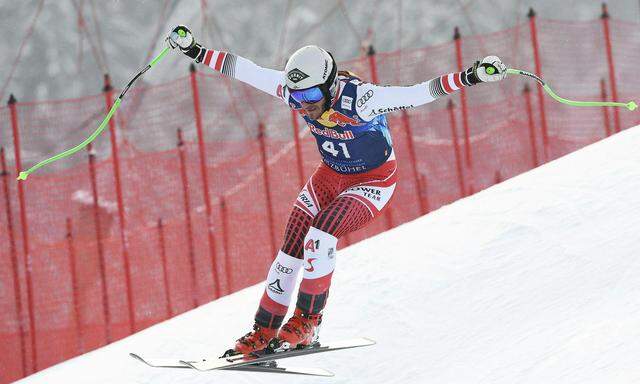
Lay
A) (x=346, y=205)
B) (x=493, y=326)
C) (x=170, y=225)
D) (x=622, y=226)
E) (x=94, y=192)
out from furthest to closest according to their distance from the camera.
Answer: (x=170, y=225)
(x=94, y=192)
(x=622, y=226)
(x=493, y=326)
(x=346, y=205)

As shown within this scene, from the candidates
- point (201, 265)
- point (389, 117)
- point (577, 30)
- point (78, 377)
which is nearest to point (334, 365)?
point (78, 377)

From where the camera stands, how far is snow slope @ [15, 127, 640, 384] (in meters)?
6.14

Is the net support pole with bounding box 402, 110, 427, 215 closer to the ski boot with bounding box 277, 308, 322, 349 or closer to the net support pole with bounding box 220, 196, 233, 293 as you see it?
the net support pole with bounding box 220, 196, 233, 293

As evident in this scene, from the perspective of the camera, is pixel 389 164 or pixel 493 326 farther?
pixel 493 326

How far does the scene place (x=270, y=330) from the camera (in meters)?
6.18

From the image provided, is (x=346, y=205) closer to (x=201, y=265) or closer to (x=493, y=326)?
(x=493, y=326)

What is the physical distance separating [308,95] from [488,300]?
2.29 meters

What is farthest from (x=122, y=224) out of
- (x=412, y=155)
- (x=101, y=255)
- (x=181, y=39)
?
(x=181, y=39)

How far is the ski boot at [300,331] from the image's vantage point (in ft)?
19.5

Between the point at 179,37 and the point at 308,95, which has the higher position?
the point at 179,37

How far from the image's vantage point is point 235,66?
20.8ft

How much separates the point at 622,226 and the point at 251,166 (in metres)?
4.80

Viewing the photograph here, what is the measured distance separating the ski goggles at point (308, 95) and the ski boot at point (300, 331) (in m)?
1.23

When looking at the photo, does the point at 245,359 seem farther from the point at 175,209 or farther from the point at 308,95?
the point at 175,209
